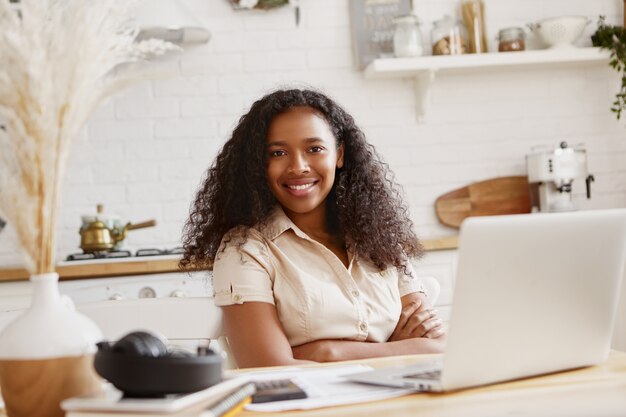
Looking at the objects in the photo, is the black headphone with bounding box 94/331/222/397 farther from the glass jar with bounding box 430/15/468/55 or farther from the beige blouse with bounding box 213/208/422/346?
the glass jar with bounding box 430/15/468/55

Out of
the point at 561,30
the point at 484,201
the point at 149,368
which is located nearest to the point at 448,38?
the point at 561,30

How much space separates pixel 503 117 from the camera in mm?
3729

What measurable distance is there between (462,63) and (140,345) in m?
2.82

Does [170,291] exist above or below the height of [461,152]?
below

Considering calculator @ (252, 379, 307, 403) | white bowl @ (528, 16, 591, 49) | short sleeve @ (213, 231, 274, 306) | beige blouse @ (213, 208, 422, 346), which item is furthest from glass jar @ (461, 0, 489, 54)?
calculator @ (252, 379, 307, 403)

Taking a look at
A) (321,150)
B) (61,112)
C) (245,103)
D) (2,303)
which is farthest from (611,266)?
(245,103)

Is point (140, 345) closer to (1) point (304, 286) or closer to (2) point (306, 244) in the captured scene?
(1) point (304, 286)

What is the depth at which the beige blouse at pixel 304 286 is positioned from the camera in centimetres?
170

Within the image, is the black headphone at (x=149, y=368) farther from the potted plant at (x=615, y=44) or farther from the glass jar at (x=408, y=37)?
the potted plant at (x=615, y=44)

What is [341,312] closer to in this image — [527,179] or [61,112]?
[61,112]

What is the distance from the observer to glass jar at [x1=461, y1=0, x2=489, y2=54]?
3570mm

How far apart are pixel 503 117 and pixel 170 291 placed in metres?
1.75

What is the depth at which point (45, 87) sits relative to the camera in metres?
0.86

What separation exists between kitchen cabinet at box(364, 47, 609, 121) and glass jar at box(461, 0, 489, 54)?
10 cm
